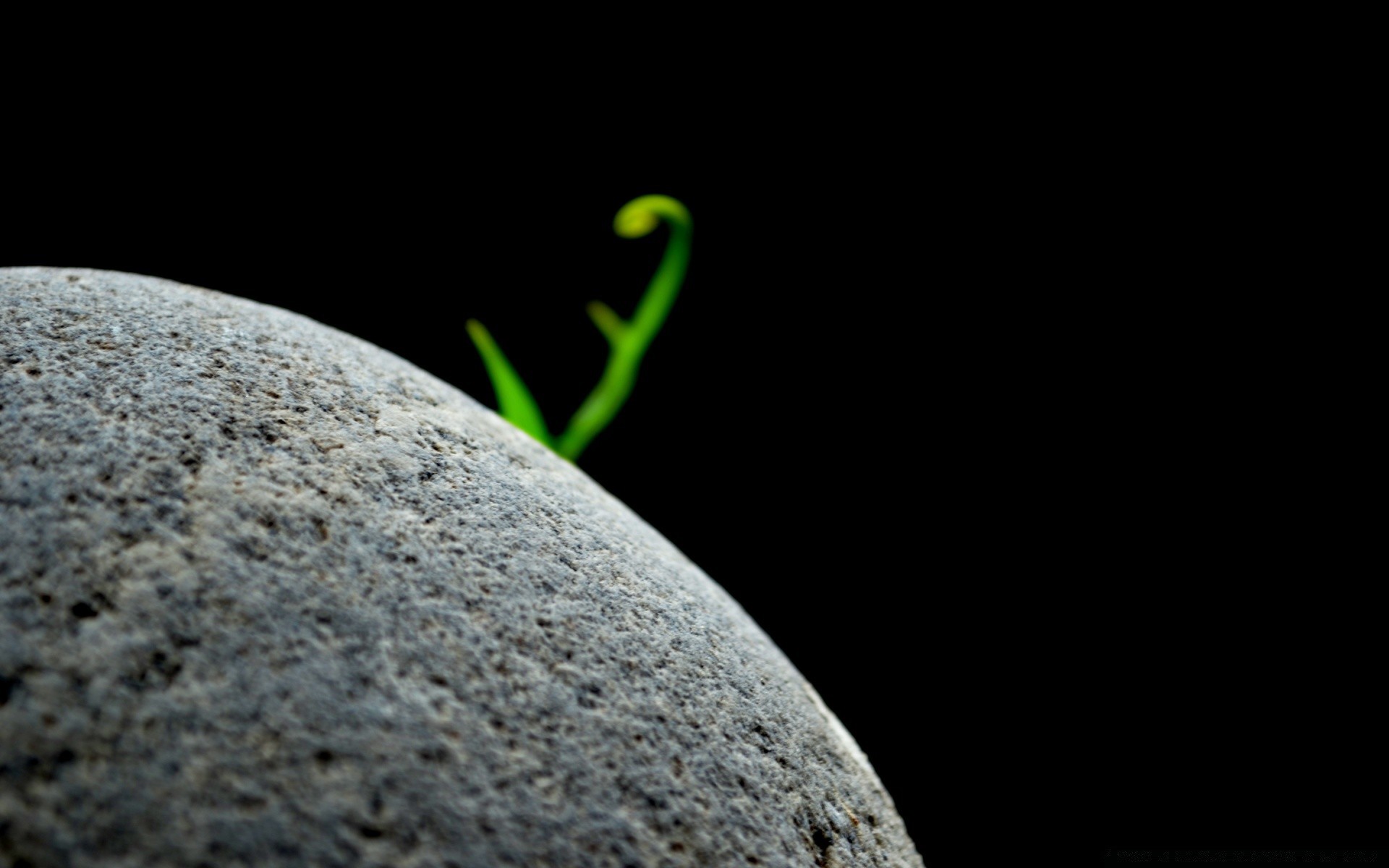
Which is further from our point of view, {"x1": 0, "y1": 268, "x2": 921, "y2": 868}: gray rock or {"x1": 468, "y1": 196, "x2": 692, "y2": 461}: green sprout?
{"x1": 468, "y1": 196, "x2": 692, "y2": 461}: green sprout

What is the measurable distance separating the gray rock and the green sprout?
1.06 feet

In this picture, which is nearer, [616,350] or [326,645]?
[326,645]

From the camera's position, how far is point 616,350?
1.01 meters

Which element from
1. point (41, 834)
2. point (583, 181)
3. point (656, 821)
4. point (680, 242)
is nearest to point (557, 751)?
point (656, 821)

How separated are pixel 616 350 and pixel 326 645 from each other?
0.63m

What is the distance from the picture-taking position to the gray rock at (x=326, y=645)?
1.20 feet

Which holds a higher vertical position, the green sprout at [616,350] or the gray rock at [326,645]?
the green sprout at [616,350]

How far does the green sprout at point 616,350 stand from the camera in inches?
36.1

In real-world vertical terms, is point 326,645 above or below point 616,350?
below

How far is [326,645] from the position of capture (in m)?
0.41

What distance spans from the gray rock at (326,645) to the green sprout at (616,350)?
323 millimetres

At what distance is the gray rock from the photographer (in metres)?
0.36

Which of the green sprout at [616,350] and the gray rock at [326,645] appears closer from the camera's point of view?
the gray rock at [326,645]

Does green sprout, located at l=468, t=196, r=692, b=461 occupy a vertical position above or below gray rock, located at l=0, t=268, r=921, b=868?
above
